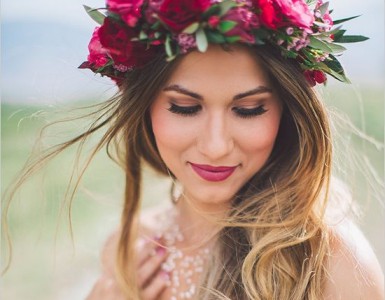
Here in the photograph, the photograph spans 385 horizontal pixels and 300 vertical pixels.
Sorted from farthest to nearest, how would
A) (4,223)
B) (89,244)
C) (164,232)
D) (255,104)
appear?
1. (89,244)
2. (164,232)
3. (4,223)
4. (255,104)

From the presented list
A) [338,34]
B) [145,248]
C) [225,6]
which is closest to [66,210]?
[145,248]

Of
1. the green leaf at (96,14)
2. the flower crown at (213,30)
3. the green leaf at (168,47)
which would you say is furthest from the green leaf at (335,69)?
the green leaf at (96,14)

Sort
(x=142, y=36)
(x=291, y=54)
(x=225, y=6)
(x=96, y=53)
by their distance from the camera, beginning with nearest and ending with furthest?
1. (x=225, y=6)
2. (x=142, y=36)
3. (x=291, y=54)
4. (x=96, y=53)

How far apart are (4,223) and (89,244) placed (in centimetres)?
298

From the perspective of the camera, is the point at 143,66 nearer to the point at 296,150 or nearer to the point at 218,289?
the point at 296,150

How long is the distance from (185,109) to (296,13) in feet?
1.78

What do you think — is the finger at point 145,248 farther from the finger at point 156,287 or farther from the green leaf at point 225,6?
the green leaf at point 225,6

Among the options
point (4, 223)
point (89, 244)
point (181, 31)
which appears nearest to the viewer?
point (181, 31)

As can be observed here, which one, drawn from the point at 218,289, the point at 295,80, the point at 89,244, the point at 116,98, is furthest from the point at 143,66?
the point at 89,244

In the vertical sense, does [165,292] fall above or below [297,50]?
below

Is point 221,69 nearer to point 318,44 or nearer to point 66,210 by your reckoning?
point 318,44

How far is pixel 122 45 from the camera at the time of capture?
2801 millimetres

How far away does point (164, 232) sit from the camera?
3.61 m

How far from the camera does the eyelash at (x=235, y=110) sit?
9.20 ft
